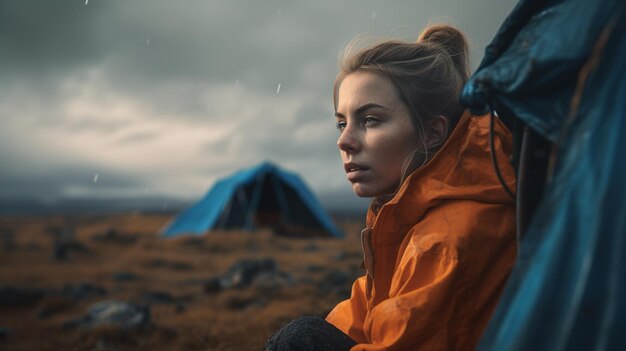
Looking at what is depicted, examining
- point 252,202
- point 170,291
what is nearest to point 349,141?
point 170,291

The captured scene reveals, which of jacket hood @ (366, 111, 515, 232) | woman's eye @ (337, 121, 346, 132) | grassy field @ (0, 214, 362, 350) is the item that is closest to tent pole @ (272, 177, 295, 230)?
grassy field @ (0, 214, 362, 350)

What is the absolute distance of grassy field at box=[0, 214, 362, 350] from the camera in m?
3.60

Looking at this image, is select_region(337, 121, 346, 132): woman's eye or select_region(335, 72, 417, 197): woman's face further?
select_region(337, 121, 346, 132): woman's eye

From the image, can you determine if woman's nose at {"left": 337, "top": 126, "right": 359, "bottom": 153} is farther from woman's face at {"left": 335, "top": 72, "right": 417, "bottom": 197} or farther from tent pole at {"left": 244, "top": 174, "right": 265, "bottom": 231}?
tent pole at {"left": 244, "top": 174, "right": 265, "bottom": 231}

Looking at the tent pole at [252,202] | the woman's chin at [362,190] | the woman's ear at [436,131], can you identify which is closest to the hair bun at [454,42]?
the woman's ear at [436,131]

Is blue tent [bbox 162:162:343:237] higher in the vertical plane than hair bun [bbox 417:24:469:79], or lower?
lower

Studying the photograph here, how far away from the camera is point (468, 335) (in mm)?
1060

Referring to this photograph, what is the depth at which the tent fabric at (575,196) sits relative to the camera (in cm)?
→ 70

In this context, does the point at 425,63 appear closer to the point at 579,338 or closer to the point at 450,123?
the point at 450,123

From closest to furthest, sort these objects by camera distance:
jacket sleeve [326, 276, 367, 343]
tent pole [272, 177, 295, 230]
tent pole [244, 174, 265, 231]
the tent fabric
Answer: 1. the tent fabric
2. jacket sleeve [326, 276, 367, 343]
3. tent pole [244, 174, 265, 231]
4. tent pole [272, 177, 295, 230]

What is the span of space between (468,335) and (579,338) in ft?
1.26

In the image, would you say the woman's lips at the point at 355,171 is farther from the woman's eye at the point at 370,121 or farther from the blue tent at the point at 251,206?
the blue tent at the point at 251,206

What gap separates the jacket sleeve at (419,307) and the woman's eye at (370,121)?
1.67 ft

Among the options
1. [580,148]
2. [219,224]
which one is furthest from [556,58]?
[219,224]
